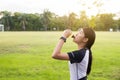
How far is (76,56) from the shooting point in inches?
133

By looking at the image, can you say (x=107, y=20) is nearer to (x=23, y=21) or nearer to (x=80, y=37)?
(x=23, y=21)

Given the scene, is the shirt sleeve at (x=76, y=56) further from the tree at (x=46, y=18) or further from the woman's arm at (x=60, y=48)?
the tree at (x=46, y=18)

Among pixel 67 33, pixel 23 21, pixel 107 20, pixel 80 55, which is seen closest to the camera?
pixel 67 33

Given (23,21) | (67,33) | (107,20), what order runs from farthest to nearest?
(23,21) < (107,20) < (67,33)

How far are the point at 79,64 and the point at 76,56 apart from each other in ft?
0.35

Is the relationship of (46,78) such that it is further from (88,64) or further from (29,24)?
(29,24)

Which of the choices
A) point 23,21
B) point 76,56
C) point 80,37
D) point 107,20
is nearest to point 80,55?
point 76,56

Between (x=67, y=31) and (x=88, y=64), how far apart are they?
18.6 inches

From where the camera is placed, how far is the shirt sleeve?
133 inches

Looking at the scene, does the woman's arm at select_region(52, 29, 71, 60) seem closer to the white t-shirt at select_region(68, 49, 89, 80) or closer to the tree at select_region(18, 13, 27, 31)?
the white t-shirt at select_region(68, 49, 89, 80)

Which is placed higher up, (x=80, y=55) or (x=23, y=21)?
(x=80, y=55)

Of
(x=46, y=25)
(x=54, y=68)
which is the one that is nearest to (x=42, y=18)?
(x=46, y=25)

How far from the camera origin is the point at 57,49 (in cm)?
333

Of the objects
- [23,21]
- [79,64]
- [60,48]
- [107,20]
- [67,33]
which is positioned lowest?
[23,21]
